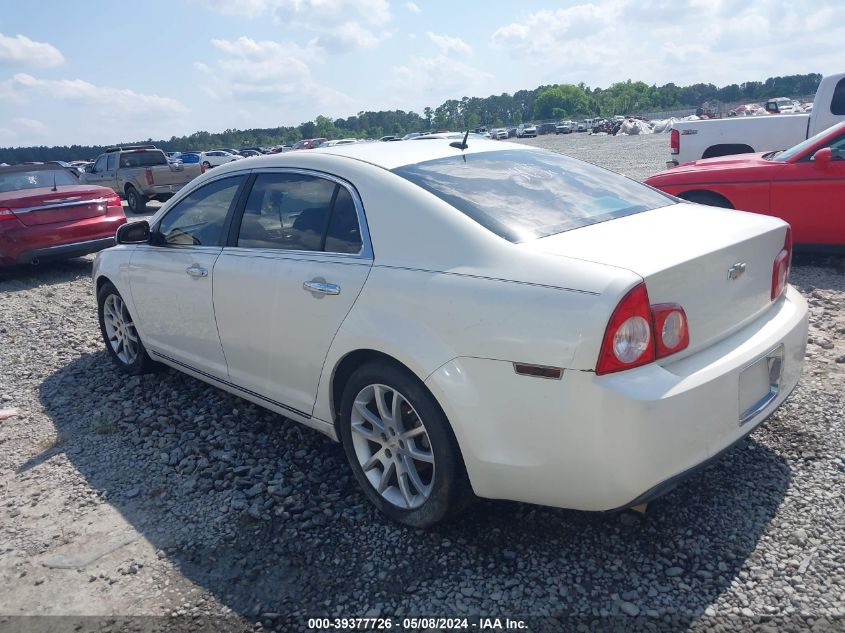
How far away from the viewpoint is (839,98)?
948 centimetres

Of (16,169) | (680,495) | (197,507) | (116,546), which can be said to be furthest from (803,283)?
(16,169)

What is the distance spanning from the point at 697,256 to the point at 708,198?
5.18 metres

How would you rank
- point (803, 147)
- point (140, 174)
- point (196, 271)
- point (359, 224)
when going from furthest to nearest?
point (140, 174) → point (803, 147) → point (196, 271) → point (359, 224)

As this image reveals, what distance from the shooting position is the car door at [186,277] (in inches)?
157

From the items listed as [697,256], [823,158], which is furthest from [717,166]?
[697,256]

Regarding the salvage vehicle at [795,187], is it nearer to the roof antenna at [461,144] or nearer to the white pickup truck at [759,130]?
the white pickup truck at [759,130]

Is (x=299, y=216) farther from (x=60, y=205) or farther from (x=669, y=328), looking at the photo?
(x=60, y=205)

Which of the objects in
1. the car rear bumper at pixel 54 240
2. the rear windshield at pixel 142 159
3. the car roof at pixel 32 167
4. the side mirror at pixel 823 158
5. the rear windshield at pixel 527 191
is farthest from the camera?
the rear windshield at pixel 142 159

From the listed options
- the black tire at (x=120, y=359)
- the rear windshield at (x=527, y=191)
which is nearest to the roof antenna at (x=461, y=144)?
the rear windshield at (x=527, y=191)

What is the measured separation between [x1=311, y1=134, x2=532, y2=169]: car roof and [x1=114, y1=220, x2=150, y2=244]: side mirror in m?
1.51

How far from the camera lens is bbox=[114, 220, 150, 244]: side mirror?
452 centimetres

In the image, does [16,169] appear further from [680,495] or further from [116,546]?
[680,495]

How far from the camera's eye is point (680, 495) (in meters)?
3.14

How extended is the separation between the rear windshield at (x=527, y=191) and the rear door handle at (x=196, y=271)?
4.62ft
